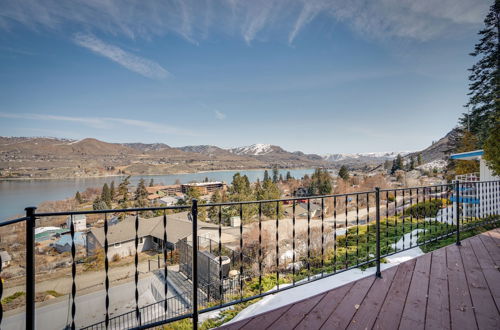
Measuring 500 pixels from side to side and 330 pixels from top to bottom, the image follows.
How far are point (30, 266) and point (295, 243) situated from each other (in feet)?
45.6

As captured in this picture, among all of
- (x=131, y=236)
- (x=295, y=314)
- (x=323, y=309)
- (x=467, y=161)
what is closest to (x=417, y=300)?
(x=323, y=309)

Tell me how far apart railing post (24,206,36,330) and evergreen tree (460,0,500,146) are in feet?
61.8

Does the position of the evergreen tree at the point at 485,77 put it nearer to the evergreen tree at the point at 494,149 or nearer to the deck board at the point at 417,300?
the evergreen tree at the point at 494,149

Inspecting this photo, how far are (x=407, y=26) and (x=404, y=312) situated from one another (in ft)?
35.0

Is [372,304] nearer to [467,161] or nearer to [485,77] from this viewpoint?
[467,161]

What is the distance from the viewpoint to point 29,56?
33.1 m

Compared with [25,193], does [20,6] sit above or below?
above

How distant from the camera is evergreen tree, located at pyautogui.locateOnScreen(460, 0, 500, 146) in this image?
13.5 metres

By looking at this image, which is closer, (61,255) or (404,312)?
(404,312)

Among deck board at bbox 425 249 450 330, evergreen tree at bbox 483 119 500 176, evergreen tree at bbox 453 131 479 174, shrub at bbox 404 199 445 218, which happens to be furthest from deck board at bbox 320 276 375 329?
evergreen tree at bbox 453 131 479 174

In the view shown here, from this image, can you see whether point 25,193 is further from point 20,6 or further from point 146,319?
point 146,319

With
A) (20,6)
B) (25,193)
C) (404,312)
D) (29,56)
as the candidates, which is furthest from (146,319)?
(25,193)

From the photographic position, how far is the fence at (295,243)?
182 cm

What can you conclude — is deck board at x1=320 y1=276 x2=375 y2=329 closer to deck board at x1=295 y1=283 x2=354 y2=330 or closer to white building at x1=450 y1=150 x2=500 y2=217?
deck board at x1=295 y1=283 x2=354 y2=330
